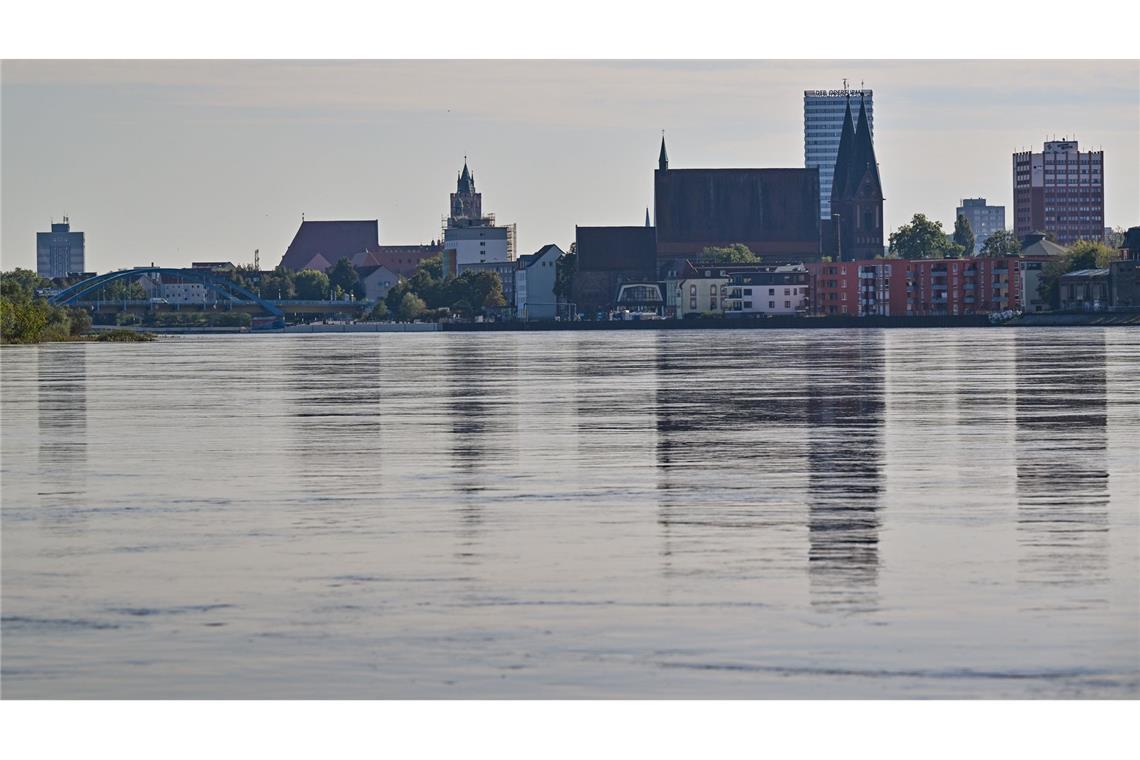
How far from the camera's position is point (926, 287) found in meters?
169

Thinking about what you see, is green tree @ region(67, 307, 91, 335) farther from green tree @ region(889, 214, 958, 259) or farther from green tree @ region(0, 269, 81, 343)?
green tree @ region(889, 214, 958, 259)

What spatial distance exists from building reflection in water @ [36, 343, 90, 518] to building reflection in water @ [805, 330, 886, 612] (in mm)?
6141

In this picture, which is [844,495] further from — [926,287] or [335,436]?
[926,287]

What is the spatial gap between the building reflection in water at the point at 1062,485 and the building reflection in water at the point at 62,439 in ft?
25.0

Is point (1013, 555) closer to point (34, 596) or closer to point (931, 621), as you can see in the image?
point (931, 621)

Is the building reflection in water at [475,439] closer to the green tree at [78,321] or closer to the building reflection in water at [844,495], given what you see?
the building reflection in water at [844,495]

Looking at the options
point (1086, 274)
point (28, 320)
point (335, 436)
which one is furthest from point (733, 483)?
point (1086, 274)

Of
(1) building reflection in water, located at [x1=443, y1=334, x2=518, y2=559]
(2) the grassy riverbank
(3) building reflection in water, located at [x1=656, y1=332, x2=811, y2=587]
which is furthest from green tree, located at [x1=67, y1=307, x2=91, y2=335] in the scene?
(3) building reflection in water, located at [x1=656, y1=332, x2=811, y2=587]

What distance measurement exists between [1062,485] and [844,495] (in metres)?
2.00

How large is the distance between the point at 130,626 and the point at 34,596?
4.20ft

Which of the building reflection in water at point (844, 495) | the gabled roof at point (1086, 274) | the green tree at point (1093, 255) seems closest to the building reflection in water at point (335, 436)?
the building reflection in water at point (844, 495)

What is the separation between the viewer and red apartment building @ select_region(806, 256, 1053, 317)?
16412 cm

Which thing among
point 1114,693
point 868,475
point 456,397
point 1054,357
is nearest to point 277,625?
point 1114,693

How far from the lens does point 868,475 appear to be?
1761 centimetres
